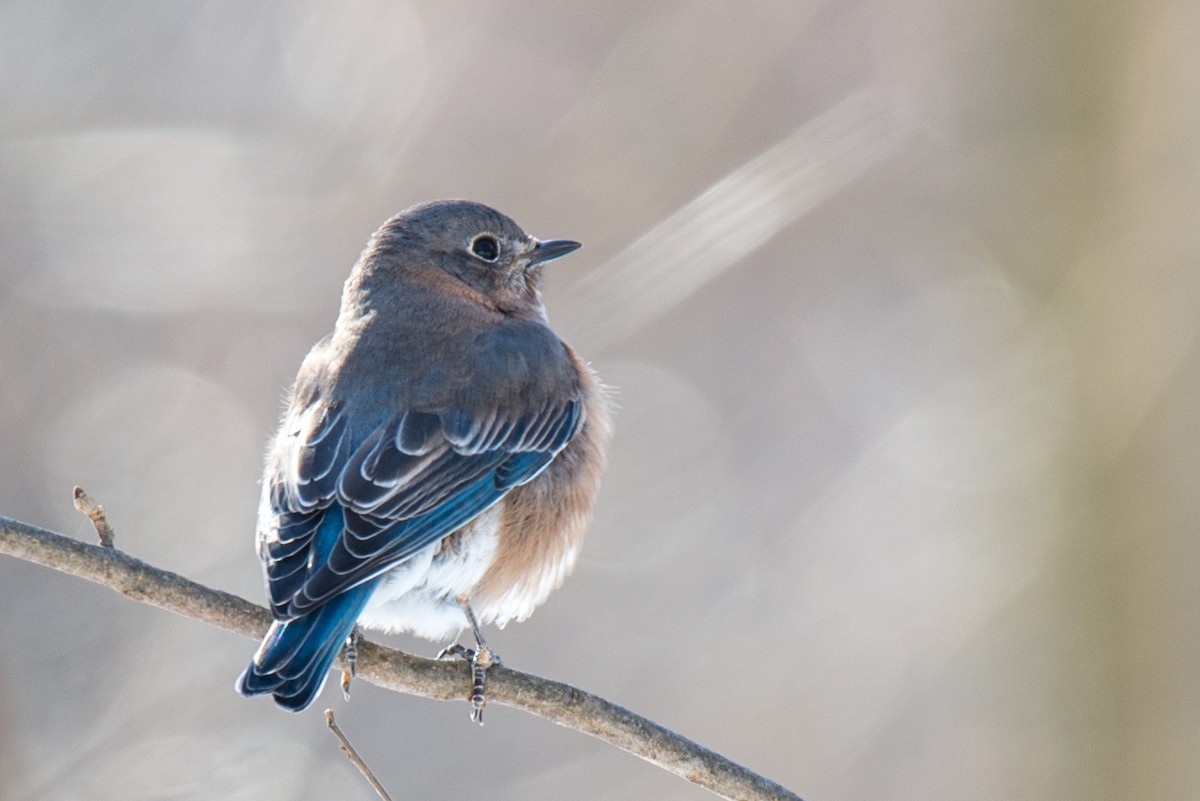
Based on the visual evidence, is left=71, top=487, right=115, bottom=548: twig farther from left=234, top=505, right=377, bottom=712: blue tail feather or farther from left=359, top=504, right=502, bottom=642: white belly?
left=359, top=504, right=502, bottom=642: white belly

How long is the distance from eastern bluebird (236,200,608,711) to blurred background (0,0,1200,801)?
1827 mm

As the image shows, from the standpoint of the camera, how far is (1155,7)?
21.9 feet

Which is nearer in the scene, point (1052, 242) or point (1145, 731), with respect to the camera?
point (1145, 731)

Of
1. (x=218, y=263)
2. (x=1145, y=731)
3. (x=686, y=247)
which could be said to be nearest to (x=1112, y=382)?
(x=1145, y=731)

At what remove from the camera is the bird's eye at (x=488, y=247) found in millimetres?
5293

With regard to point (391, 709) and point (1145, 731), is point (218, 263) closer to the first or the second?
point (391, 709)

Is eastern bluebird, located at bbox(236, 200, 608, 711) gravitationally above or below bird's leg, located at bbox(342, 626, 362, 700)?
above

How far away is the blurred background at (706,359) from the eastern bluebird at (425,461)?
183 centimetres

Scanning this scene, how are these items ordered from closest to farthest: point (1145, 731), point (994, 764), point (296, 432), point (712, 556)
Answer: point (296, 432), point (1145, 731), point (994, 764), point (712, 556)

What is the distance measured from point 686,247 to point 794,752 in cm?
259

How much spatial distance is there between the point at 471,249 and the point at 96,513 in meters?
2.17

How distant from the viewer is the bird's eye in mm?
5293

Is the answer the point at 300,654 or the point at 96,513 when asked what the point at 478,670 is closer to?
the point at 300,654

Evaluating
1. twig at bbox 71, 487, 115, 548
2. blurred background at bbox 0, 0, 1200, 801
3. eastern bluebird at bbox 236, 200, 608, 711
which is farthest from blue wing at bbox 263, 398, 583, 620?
blurred background at bbox 0, 0, 1200, 801
